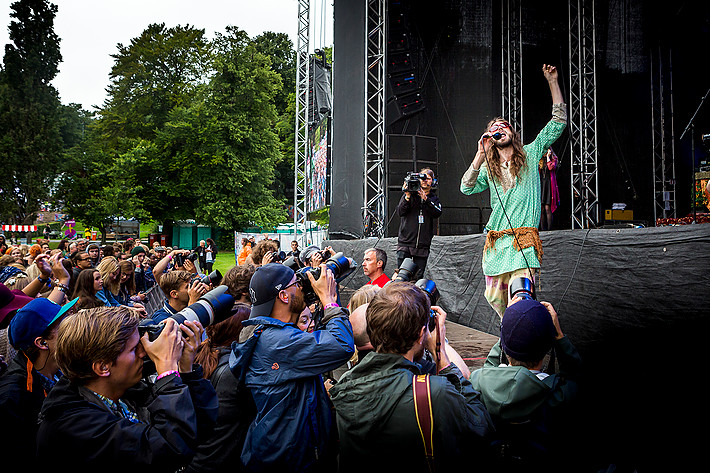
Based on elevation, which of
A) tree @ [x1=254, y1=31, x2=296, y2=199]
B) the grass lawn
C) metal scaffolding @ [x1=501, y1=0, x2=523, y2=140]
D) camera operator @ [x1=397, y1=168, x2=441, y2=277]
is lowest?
the grass lawn

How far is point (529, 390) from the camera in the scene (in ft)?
5.87

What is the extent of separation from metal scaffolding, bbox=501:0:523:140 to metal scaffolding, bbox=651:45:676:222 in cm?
379

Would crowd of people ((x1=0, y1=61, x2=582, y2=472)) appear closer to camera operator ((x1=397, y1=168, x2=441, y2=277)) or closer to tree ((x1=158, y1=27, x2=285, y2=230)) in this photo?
camera operator ((x1=397, y1=168, x2=441, y2=277))

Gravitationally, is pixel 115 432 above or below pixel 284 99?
below

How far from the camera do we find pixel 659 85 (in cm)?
1323

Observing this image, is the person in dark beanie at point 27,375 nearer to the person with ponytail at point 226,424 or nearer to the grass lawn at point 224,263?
the person with ponytail at point 226,424

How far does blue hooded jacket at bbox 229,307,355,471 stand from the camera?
6.52 feet

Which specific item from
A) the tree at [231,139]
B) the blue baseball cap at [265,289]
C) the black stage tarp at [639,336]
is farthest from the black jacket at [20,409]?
the tree at [231,139]

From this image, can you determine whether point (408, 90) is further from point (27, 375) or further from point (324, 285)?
point (27, 375)

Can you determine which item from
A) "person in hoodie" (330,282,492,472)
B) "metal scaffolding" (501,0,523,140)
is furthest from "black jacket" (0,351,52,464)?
"metal scaffolding" (501,0,523,140)

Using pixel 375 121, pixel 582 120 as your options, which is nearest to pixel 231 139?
pixel 375 121

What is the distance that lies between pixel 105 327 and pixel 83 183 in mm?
32710

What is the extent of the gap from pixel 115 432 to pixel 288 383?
0.71 meters

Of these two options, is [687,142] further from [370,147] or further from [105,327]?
[105,327]
